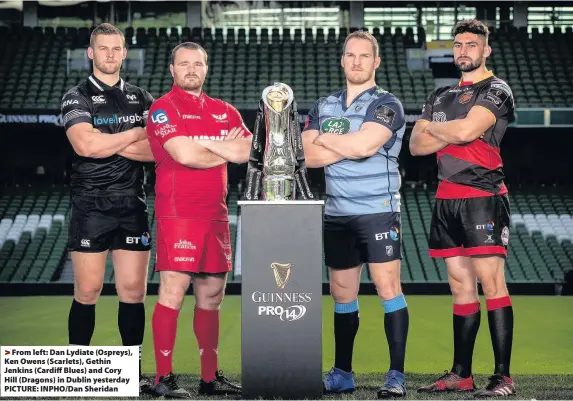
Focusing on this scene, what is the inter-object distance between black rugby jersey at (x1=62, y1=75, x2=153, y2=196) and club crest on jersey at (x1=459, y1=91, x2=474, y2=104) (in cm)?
173

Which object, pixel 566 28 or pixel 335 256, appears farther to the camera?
pixel 566 28

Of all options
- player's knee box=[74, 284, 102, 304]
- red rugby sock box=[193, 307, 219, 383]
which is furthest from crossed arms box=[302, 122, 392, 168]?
player's knee box=[74, 284, 102, 304]

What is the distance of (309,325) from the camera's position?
4.23 m

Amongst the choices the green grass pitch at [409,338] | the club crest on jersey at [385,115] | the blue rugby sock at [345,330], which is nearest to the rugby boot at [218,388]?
the green grass pitch at [409,338]

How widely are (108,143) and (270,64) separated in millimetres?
15406

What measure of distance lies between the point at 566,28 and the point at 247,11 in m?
7.43

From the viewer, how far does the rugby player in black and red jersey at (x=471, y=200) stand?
457cm

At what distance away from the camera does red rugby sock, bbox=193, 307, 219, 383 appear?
465 cm

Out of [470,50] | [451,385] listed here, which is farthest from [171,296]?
[470,50]

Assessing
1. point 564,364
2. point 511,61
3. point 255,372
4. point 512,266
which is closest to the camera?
point 255,372

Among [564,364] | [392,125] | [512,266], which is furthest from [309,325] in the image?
[512,266]

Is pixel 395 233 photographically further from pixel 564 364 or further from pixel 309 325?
pixel 564 364

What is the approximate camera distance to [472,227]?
15.1 ft

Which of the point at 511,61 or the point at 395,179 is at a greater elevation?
the point at 511,61
